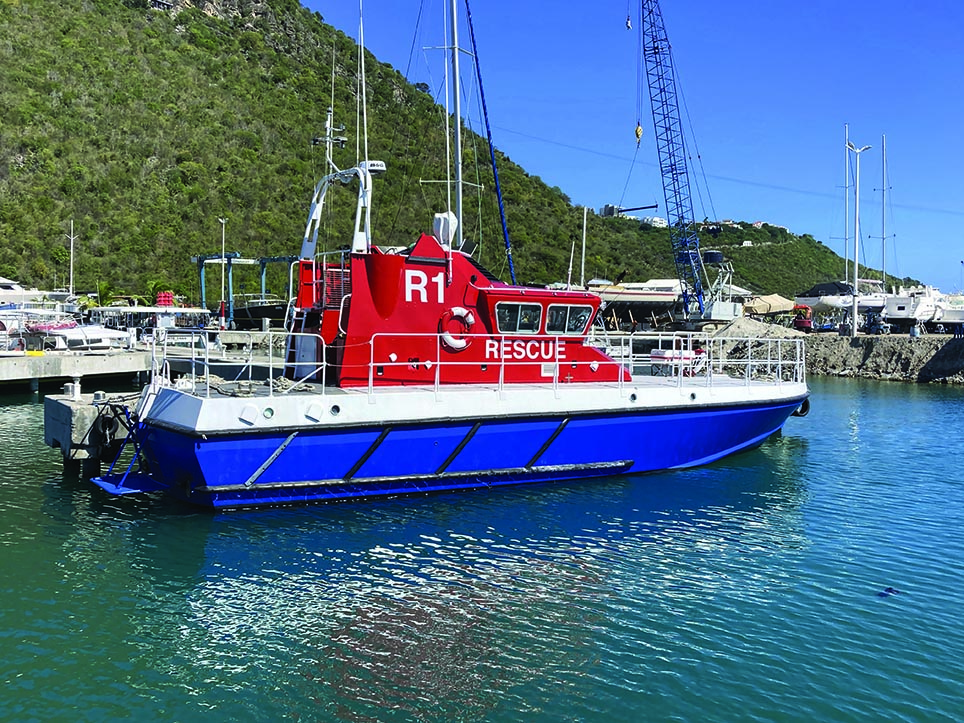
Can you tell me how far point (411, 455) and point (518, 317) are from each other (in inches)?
137

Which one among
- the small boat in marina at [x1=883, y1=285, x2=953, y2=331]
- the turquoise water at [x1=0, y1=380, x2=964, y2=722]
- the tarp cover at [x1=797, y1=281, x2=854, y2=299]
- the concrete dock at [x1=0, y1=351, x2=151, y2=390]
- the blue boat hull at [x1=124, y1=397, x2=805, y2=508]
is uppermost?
the tarp cover at [x1=797, y1=281, x2=854, y2=299]

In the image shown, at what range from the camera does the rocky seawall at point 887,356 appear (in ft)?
132

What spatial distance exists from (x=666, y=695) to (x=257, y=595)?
4.68 m

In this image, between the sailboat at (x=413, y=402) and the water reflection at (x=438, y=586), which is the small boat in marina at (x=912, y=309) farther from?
the water reflection at (x=438, y=586)

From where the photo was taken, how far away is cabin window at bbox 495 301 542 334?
1420cm

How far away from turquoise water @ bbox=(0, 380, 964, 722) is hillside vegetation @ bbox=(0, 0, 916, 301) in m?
31.5

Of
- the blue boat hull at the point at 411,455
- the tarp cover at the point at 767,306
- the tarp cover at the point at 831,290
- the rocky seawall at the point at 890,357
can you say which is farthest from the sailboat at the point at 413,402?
the tarp cover at the point at 831,290

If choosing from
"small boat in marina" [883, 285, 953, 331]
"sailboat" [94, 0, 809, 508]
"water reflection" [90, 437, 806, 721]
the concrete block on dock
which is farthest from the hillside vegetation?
"water reflection" [90, 437, 806, 721]

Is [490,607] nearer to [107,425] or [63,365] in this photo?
[107,425]

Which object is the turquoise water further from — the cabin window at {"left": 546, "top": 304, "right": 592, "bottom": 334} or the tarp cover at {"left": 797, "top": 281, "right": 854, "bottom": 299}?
the tarp cover at {"left": 797, "top": 281, "right": 854, "bottom": 299}

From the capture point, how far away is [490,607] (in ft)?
28.7

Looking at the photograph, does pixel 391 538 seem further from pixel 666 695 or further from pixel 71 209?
pixel 71 209

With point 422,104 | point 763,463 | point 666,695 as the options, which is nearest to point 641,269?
point 422,104

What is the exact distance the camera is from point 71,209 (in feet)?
185
